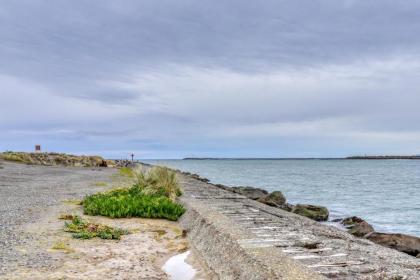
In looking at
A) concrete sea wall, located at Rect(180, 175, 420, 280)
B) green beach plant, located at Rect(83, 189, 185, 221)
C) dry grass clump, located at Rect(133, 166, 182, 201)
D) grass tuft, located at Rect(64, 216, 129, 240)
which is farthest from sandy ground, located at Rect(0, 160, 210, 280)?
dry grass clump, located at Rect(133, 166, 182, 201)

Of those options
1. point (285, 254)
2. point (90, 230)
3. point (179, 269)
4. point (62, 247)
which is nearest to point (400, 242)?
point (285, 254)

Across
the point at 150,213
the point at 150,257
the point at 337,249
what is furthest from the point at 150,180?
the point at 337,249

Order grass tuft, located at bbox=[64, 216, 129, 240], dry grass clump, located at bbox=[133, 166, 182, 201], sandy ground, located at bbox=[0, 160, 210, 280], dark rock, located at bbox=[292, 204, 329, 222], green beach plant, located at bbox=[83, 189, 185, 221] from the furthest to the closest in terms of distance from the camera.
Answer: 1. dark rock, located at bbox=[292, 204, 329, 222]
2. dry grass clump, located at bbox=[133, 166, 182, 201]
3. green beach plant, located at bbox=[83, 189, 185, 221]
4. grass tuft, located at bbox=[64, 216, 129, 240]
5. sandy ground, located at bbox=[0, 160, 210, 280]

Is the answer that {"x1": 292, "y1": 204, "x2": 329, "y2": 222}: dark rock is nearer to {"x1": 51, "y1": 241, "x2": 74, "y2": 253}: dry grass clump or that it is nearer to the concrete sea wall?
the concrete sea wall

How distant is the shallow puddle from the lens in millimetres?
6270

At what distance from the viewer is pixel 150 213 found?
10898 mm

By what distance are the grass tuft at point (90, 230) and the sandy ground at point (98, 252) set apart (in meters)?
0.16

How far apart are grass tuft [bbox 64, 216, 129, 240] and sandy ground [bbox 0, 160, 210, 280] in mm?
163

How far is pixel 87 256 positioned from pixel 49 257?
59 centimetres

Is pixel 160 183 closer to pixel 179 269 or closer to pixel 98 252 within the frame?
pixel 98 252

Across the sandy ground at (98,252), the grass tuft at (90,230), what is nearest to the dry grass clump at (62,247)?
the sandy ground at (98,252)

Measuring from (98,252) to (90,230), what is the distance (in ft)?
5.37

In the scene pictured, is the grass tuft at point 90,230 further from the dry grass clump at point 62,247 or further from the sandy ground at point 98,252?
the dry grass clump at point 62,247

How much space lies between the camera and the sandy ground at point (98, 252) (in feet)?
19.8
